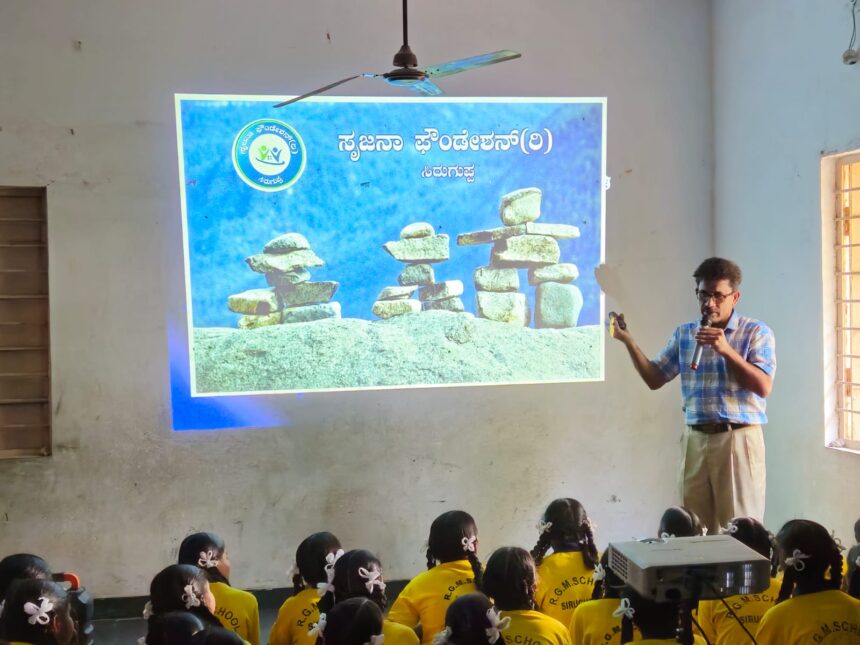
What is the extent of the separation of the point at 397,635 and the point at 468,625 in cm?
30

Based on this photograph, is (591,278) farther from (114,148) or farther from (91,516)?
(91,516)

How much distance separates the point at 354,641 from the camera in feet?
6.10

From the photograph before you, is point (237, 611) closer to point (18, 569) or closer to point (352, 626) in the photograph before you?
point (18, 569)

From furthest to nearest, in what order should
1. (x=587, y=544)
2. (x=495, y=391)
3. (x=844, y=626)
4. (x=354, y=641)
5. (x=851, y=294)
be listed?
(x=495, y=391), (x=851, y=294), (x=587, y=544), (x=844, y=626), (x=354, y=641)

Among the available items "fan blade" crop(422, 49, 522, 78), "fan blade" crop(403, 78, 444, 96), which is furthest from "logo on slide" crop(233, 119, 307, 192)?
"fan blade" crop(422, 49, 522, 78)

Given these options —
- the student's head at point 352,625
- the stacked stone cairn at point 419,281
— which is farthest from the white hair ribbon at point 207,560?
the stacked stone cairn at point 419,281

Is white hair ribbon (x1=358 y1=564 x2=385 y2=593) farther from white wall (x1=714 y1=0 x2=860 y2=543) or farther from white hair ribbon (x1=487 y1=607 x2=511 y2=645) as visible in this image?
white wall (x1=714 y1=0 x2=860 y2=543)

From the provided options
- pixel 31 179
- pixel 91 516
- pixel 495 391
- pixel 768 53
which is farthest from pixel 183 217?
pixel 768 53

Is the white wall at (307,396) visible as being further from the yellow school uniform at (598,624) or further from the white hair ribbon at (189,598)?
the yellow school uniform at (598,624)

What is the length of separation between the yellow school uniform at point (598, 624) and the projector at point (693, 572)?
1.40 ft

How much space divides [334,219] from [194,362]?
3.06 ft

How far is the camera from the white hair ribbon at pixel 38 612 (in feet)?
6.67

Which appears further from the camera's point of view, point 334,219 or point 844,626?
point 334,219

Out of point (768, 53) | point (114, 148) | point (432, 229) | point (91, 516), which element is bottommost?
point (91, 516)
